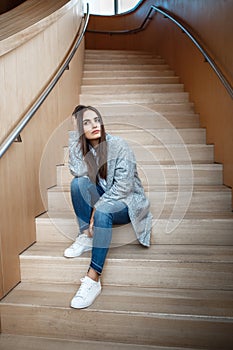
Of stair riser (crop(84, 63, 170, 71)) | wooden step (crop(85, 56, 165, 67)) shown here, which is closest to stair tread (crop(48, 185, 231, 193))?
stair riser (crop(84, 63, 170, 71))

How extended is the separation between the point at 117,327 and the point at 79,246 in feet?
1.53

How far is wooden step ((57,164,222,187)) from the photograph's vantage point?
248 cm

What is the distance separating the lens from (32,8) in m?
2.48

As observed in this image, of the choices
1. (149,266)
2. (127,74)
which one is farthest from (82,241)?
(127,74)

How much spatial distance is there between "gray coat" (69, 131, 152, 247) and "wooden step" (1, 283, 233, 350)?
0.35 meters

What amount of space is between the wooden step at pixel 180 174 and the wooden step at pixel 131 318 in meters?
0.88

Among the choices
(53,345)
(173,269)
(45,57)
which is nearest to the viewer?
(53,345)

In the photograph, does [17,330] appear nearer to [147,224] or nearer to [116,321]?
[116,321]

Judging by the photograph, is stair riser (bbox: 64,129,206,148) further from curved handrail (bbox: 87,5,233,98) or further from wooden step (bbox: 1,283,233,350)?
wooden step (bbox: 1,283,233,350)

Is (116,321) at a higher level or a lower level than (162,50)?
lower

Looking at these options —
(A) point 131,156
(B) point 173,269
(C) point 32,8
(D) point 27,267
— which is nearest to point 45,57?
(C) point 32,8

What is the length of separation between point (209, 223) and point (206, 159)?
0.78m

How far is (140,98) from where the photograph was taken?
342 centimetres

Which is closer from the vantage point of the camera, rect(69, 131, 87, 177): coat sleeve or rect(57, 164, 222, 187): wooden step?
rect(69, 131, 87, 177): coat sleeve
